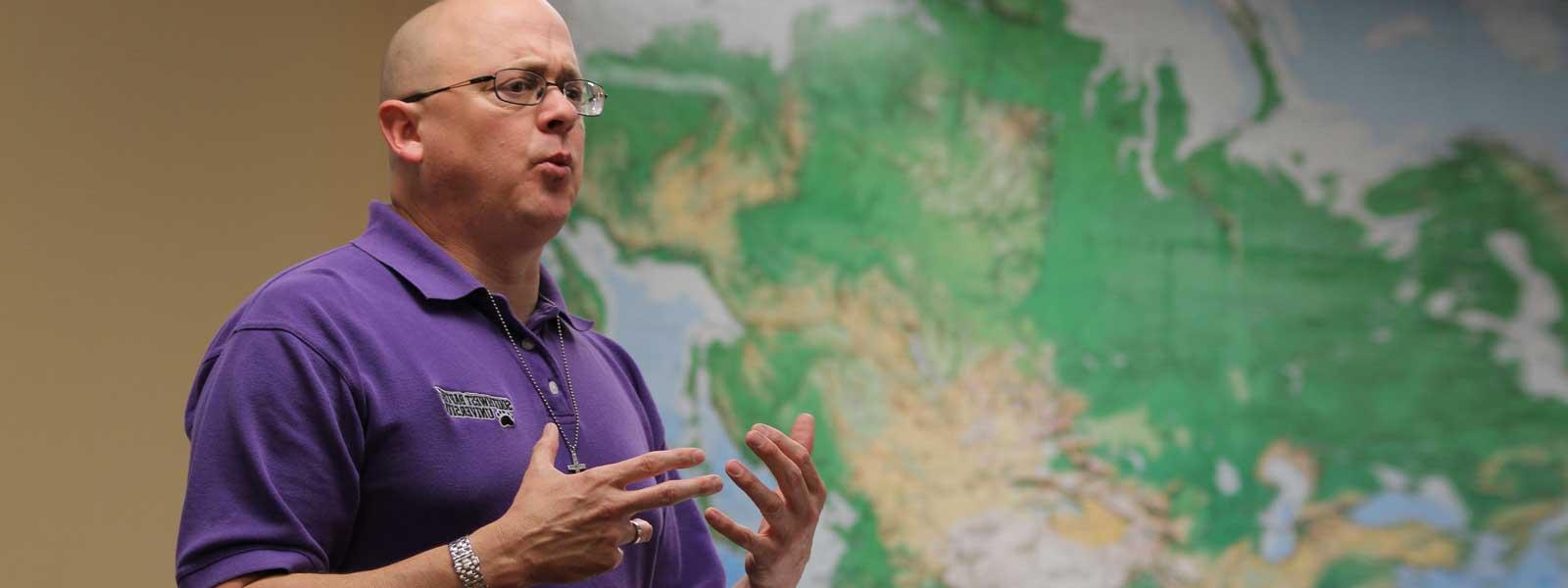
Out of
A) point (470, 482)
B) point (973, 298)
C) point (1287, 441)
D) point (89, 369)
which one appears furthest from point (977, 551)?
point (470, 482)

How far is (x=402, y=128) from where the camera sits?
5.52ft

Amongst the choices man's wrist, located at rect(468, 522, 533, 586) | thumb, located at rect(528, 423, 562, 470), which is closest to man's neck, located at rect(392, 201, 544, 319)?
thumb, located at rect(528, 423, 562, 470)

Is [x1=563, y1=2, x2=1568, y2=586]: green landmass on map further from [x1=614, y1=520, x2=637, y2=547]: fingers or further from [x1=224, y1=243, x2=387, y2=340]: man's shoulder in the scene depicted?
[x1=614, y1=520, x2=637, y2=547]: fingers

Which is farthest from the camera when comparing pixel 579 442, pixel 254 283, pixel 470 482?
pixel 254 283

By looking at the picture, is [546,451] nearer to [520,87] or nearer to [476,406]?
[476,406]

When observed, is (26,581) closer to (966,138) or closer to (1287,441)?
(966,138)

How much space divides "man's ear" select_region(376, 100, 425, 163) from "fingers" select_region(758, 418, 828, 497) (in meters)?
0.51

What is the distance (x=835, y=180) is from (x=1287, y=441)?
129 cm

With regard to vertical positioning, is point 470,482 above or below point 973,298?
below

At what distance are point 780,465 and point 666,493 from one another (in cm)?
29

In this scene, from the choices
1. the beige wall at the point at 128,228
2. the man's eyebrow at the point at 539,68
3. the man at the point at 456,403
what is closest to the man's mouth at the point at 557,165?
the man at the point at 456,403

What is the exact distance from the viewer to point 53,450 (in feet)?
7.87

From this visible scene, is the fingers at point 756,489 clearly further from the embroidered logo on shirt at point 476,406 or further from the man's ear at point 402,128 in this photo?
the man's ear at point 402,128

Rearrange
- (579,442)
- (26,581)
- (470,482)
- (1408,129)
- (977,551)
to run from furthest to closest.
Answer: (1408,129) → (977,551) → (26,581) → (579,442) → (470,482)
